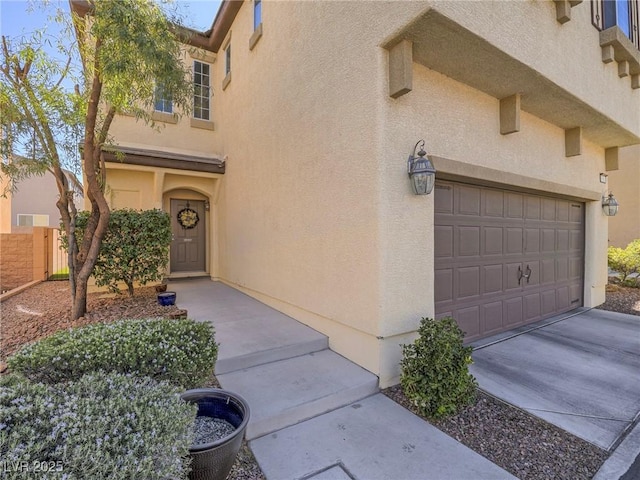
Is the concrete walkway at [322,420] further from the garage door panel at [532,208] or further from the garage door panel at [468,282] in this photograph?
the garage door panel at [532,208]

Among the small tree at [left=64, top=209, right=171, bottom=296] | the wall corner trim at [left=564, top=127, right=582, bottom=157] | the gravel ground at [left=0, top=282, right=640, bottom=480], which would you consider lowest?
the gravel ground at [left=0, top=282, right=640, bottom=480]

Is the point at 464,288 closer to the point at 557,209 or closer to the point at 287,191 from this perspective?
the point at 287,191

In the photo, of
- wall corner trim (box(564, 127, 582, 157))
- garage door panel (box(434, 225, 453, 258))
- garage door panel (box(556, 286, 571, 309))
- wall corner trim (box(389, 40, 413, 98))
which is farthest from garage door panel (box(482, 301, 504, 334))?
wall corner trim (box(389, 40, 413, 98))

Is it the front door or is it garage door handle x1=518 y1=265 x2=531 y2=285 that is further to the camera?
the front door

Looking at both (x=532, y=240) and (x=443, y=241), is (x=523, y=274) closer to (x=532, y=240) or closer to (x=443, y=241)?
(x=532, y=240)

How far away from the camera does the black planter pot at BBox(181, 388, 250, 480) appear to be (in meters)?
1.96

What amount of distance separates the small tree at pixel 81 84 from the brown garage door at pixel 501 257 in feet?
14.1

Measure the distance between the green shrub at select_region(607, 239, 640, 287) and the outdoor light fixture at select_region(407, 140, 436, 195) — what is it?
909cm

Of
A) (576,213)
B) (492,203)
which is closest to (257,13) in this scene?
(492,203)

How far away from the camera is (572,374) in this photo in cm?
386

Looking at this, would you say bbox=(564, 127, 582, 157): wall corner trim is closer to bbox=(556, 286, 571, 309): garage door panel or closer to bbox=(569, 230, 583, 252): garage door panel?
bbox=(569, 230, 583, 252): garage door panel

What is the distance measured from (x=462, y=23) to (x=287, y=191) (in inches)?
130

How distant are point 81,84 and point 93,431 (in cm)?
521

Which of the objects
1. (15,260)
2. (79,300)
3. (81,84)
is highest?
(81,84)
